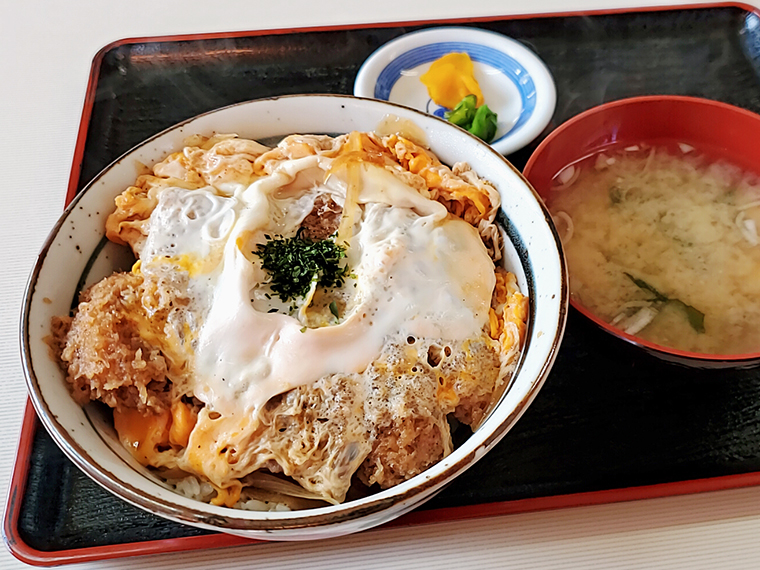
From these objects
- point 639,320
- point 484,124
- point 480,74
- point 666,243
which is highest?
point 480,74

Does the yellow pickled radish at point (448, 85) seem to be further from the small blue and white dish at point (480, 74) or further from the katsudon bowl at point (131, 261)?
the katsudon bowl at point (131, 261)

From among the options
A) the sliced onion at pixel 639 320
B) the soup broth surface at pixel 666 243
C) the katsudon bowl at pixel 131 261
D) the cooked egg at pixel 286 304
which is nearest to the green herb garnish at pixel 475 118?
the soup broth surface at pixel 666 243

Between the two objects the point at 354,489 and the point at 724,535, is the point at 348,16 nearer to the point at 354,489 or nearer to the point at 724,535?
the point at 354,489

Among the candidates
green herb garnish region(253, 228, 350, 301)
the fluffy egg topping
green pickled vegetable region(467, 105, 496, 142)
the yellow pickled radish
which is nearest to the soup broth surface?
green pickled vegetable region(467, 105, 496, 142)

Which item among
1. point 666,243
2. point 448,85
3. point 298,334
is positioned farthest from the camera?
point 448,85

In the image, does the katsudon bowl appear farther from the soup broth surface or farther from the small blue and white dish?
the small blue and white dish

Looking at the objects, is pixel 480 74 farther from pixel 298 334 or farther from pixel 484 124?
pixel 298 334

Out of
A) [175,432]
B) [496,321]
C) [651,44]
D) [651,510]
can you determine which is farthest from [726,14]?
[175,432]

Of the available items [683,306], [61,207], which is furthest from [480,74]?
[61,207]
